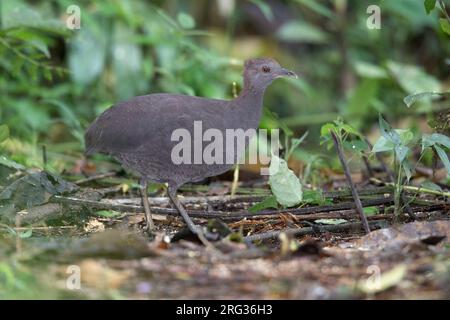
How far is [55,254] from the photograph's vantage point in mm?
3312

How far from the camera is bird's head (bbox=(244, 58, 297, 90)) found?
4.46 m

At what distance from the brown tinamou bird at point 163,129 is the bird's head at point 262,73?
106 millimetres

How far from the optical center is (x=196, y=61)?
7.18 meters

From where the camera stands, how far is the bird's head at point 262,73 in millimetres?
4461

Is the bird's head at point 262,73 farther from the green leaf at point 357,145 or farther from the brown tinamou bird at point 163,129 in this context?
the green leaf at point 357,145

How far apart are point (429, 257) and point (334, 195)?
1.29 metres

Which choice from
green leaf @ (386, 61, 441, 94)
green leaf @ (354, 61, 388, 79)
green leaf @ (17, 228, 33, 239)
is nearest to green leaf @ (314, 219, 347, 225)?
green leaf @ (17, 228, 33, 239)

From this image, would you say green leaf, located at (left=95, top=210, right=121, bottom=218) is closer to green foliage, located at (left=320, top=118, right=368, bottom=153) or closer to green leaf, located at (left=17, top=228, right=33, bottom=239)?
green leaf, located at (left=17, top=228, right=33, bottom=239)

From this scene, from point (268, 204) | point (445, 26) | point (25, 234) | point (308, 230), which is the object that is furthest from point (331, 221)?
point (25, 234)

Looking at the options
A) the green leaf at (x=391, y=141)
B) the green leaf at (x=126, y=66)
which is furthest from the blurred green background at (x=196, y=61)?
the green leaf at (x=391, y=141)

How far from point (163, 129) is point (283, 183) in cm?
71

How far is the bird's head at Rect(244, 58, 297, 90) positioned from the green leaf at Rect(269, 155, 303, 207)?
22.8 inches
